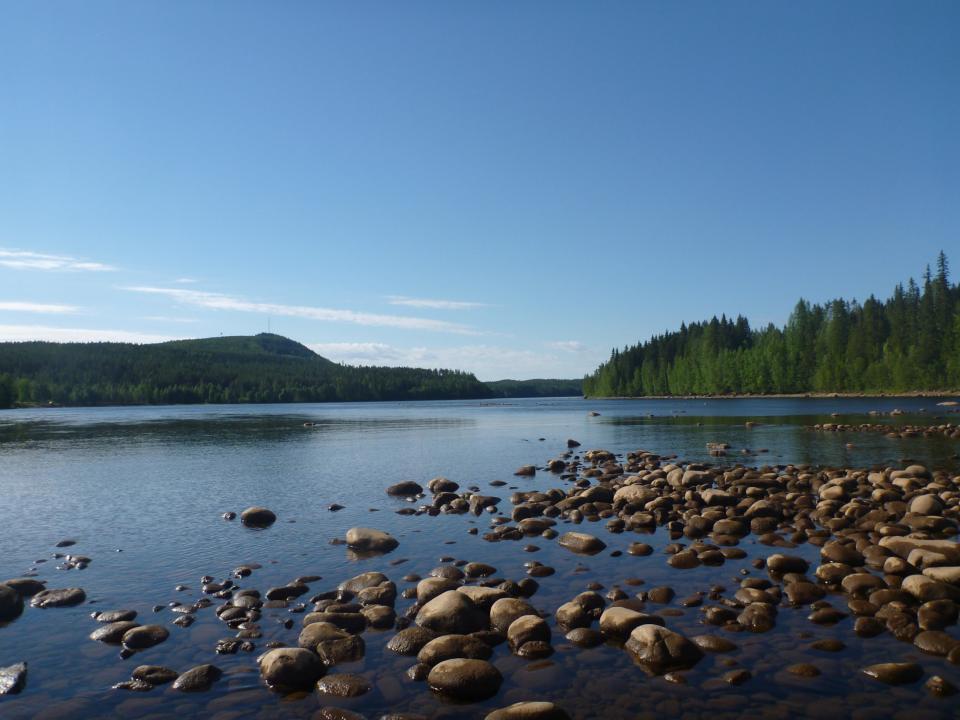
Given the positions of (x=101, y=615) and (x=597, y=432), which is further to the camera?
(x=597, y=432)

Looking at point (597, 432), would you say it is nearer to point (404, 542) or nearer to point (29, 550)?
point (404, 542)

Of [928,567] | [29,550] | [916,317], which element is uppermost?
[916,317]

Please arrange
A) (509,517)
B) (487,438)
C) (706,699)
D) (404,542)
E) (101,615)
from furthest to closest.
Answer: (487,438), (509,517), (404,542), (101,615), (706,699)

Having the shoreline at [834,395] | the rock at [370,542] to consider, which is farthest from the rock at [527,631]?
the shoreline at [834,395]

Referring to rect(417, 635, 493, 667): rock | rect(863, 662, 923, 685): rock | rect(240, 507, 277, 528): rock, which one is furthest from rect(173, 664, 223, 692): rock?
rect(240, 507, 277, 528): rock

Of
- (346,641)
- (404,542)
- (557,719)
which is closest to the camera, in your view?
(557,719)

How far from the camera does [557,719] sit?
357 inches

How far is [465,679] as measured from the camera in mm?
10266

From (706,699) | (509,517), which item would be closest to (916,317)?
(509,517)

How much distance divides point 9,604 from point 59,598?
3.28 ft

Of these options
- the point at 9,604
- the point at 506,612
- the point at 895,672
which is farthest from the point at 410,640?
the point at 9,604

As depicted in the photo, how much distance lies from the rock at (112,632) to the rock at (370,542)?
24.0ft

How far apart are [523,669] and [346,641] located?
3.44m

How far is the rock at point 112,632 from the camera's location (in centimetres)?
1273
